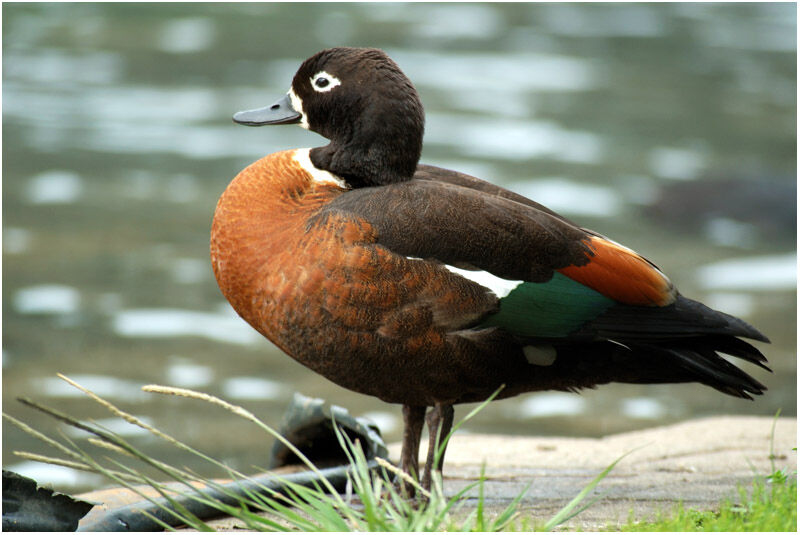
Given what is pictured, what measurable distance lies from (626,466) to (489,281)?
1747 mm

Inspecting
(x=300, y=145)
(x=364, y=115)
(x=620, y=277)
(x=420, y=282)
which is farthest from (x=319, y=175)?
(x=300, y=145)

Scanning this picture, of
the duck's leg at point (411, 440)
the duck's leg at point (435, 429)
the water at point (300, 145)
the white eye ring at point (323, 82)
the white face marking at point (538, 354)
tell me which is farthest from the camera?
the water at point (300, 145)

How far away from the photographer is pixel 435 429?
423cm

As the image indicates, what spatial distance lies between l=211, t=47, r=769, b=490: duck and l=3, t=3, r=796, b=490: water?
3.32 metres

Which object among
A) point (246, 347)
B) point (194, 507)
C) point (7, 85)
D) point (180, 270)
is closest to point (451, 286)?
point (194, 507)

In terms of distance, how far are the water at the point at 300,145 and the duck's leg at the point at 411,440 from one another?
118 inches

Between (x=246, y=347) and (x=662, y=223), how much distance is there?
5.69m

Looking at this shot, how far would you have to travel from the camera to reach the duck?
3920 mm

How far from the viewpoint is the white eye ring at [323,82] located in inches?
170

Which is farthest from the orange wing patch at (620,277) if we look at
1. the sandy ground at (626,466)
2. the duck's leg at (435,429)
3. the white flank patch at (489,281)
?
the duck's leg at (435,429)

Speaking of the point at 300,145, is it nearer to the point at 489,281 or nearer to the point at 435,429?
the point at 435,429

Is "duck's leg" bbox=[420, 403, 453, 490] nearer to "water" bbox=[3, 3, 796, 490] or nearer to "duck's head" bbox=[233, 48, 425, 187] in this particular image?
"duck's head" bbox=[233, 48, 425, 187]

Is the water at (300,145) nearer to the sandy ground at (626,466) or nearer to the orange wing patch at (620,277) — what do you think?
the sandy ground at (626,466)

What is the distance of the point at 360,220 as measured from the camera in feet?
13.0
